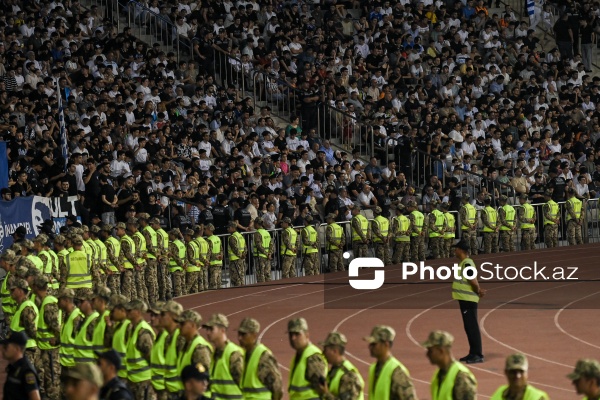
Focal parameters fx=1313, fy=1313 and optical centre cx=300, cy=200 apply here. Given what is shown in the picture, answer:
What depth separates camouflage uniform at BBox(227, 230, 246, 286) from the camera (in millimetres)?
26375

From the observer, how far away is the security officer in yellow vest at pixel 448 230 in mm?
30438

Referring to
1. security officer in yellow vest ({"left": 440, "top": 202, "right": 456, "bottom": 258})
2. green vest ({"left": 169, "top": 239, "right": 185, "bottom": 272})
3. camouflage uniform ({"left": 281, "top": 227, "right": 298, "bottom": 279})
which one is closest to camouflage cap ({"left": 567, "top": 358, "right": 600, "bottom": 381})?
green vest ({"left": 169, "top": 239, "right": 185, "bottom": 272})

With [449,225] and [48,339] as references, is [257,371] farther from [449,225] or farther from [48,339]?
[449,225]

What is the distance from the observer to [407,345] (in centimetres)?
1959

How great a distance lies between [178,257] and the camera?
25.0m

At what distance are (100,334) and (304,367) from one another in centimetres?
381

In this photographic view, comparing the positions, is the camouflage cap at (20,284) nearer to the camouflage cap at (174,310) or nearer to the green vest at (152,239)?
the camouflage cap at (174,310)

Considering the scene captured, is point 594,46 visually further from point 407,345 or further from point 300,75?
point 407,345

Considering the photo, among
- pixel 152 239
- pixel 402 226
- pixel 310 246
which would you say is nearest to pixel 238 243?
pixel 310 246

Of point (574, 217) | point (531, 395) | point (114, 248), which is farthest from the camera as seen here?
point (574, 217)

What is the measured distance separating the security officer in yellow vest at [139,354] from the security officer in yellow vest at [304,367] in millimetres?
2639

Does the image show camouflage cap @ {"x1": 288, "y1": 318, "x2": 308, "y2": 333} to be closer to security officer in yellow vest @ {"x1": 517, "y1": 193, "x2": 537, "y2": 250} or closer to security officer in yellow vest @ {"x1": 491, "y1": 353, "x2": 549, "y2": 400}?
security officer in yellow vest @ {"x1": 491, "y1": 353, "x2": 549, "y2": 400}

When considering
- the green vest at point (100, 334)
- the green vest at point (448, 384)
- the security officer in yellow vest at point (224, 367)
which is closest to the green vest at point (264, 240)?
the green vest at point (100, 334)

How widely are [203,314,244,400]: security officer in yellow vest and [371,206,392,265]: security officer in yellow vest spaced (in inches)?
690
